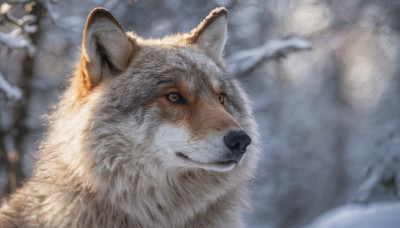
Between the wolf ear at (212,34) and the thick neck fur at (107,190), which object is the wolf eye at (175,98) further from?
the wolf ear at (212,34)

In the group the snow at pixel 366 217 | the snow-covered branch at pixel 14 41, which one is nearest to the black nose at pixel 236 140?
the snow at pixel 366 217

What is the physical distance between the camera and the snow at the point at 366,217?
3627mm

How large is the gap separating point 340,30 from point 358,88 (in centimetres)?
597

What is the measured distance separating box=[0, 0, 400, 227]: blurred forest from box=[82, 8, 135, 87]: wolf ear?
0.69 metres

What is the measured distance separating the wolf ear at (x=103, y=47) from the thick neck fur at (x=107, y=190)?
0.18 meters

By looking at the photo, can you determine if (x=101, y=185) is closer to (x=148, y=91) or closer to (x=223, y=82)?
(x=148, y=91)

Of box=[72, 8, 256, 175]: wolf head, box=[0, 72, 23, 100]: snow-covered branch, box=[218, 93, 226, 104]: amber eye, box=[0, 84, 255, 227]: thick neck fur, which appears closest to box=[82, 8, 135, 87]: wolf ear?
box=[72, 8, 256, 175]: wolf head

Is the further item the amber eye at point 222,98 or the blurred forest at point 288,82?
the blurred forest at point 288,82

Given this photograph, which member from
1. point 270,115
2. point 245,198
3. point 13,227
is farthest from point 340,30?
point 13,227

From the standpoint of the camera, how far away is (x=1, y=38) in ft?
16.7

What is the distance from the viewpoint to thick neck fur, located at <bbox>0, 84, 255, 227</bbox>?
270cm

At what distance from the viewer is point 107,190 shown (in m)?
2.70

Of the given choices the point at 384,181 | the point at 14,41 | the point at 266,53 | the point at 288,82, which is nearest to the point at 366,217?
the point at 384,181

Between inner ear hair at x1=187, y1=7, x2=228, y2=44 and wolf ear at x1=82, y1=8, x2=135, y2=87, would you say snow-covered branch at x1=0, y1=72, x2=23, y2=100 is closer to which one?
wolf ear at x1=82, y1=8, x2=135, y2=87
